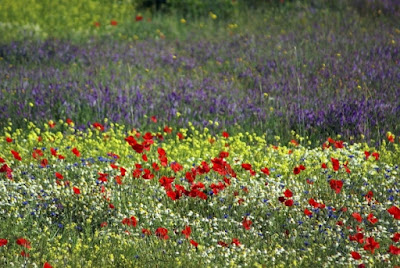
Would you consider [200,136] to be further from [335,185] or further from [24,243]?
[24,243]

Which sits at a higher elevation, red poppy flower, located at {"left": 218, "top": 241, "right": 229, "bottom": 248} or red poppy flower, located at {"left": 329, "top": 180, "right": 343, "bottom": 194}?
red poppy flower, located at {"left": 329, "top": 180, "right": 343, "bottom": 194}

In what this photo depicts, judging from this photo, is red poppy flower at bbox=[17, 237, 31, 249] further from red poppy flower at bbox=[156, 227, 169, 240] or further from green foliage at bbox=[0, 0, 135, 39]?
green foliage at bbox=[0, 0, 135, 39]

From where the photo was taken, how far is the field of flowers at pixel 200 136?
12.1ft

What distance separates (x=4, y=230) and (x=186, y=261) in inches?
48.8

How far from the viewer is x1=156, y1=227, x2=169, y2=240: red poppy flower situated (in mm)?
3424

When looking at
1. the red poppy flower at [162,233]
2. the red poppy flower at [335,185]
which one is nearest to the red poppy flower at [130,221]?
the red poppy flower at [162,233]

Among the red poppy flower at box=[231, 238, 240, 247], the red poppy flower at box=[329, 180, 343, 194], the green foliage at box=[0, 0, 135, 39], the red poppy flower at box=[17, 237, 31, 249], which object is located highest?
the red poppy flower at box=[329, 180, 343, 194]

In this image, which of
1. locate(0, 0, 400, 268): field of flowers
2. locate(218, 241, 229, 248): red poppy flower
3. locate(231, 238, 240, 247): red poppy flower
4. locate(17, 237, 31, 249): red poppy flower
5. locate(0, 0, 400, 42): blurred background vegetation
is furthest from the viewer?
locate(0, 0, 400, 42): blurred background vegetation

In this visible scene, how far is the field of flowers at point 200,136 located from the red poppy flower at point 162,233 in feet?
0.10

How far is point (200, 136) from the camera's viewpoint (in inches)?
227

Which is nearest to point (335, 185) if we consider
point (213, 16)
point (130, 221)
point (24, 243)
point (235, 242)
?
point (235, 242)

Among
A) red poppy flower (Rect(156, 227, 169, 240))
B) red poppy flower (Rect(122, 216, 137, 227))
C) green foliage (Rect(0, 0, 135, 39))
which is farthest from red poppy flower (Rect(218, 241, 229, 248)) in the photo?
green foliage (Rect(0, 0, 135, 39))

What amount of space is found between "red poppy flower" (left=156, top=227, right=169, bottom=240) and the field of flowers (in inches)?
1.2

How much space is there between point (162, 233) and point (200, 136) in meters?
2.40
